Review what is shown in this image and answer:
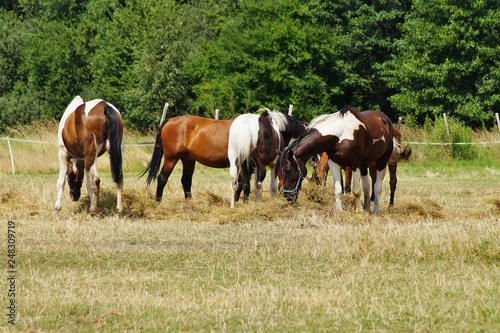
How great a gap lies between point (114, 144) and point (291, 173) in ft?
9.80

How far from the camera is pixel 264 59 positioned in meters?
56.5

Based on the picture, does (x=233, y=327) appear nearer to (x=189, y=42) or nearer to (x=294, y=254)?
(x=294, y=254)

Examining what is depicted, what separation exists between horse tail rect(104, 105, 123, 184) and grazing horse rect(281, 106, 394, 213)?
2.72 meters

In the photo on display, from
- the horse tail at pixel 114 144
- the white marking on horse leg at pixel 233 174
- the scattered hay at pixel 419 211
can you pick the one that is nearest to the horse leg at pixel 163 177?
the white marking on horse leg at pixel 233 174

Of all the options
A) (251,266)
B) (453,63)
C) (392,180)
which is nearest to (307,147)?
(392,180)

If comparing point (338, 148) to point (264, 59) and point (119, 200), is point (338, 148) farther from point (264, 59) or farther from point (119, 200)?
point (264, 59)

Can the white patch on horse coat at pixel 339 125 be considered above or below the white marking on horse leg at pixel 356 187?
above

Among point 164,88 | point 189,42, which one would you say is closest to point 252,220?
point 164,88

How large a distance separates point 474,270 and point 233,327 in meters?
3.39

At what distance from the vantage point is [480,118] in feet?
152

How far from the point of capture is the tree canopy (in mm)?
48344

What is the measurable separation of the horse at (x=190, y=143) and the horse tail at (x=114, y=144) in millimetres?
2519

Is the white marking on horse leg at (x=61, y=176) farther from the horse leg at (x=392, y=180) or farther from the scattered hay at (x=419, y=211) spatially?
the horse leg at (x=392, y=180)

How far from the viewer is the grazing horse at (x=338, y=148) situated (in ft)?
48.6
